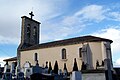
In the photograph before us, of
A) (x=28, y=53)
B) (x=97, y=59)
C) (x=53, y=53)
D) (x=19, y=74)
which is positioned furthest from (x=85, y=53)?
(x=19, y=74)

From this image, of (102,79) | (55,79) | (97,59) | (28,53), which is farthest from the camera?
(28,53)

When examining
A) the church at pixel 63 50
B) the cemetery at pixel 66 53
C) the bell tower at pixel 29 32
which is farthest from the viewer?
the bell tower at pixel 29 32

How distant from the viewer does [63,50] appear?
3284cm

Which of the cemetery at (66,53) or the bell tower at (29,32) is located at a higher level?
the bell tower at (29,32)

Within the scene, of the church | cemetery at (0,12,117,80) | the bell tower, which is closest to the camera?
cemetery at (0,12,117,80)

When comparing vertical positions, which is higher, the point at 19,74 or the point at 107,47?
the point at 107,47

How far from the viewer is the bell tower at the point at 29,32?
123 feet

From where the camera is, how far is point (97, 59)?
1155 inches

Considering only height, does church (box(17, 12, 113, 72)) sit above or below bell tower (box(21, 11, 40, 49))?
below

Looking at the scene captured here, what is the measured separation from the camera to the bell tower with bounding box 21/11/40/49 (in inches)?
1476

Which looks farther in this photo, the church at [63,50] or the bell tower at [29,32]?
the bell tower at [29,32]

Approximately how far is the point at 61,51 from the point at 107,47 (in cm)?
755

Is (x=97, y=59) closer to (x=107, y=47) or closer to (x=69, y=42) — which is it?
(x=107, y=47)

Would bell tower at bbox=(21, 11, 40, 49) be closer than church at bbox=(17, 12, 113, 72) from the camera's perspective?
No
